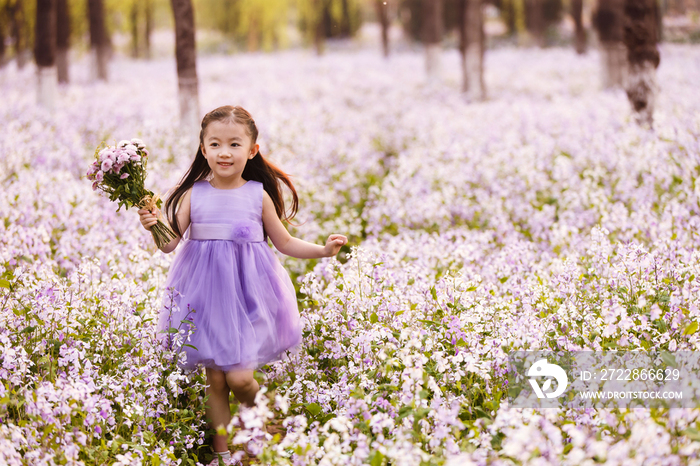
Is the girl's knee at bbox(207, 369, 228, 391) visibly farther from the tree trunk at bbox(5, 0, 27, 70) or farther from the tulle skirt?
the tree trunk at bbox(5, 0, 27, 70)

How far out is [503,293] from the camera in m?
5.04

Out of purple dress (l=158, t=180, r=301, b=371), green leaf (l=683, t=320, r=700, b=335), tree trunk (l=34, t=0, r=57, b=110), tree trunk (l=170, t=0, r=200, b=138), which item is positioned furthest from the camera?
tree trunk (l=34, t=0, r=57, b=110)

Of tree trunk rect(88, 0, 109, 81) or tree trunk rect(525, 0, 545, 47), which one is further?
tree trunk rect(525, 0, 545, 47)

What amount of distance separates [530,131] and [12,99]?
1224cm

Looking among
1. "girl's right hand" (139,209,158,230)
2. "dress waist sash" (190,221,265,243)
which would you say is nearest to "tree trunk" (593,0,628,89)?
"dress waist sash" (190,221,265,243)

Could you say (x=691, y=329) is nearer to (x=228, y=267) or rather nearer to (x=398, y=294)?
(x=398, y=294)

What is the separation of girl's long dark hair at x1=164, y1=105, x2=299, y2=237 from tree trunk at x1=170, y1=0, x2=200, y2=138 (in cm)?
686

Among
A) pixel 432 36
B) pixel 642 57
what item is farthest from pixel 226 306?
pixel 432 36

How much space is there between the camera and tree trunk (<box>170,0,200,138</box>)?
33.7ft

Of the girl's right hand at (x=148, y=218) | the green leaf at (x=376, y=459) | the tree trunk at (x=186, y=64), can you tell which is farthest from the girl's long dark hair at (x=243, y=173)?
the tree trunk at (x=186, y=64)

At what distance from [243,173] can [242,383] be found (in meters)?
1.47

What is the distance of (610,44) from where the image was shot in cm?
1767

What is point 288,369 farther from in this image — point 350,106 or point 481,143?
point 350,106

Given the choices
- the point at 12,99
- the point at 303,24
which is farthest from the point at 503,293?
the point at 303,24
